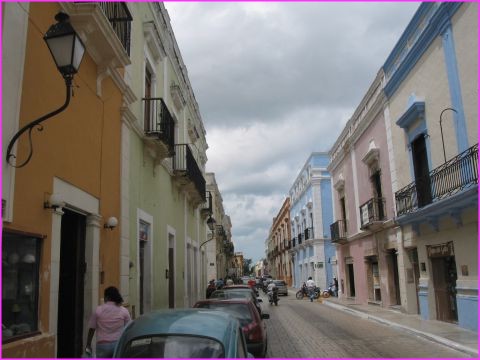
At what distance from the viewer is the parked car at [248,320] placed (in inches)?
340

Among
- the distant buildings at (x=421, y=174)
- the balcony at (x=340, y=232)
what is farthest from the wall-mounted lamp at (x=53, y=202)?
the balcony at (x=340, y=232)

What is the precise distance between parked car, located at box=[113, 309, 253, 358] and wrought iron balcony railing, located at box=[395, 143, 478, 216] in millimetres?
8365

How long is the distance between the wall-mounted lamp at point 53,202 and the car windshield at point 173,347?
2.42 meters

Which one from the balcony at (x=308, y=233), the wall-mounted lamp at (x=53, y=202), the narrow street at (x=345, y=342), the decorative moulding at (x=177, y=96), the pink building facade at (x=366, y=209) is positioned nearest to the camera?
the wall-mounted lamp at (x=53, y=202)

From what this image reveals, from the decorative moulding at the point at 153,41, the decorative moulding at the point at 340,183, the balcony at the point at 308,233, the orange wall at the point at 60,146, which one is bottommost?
the orange wall at the point at 60,146

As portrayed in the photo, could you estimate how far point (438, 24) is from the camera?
13.6 meters

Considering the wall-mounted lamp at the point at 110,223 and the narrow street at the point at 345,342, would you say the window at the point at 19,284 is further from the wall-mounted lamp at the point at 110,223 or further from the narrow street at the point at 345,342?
the narrow street at the point at 345,342

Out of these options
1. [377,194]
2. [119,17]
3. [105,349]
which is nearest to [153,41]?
[119,17]

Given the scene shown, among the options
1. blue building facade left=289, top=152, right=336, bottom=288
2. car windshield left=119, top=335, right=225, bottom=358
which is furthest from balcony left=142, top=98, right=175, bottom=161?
blue building facade left=289, top=152, right=336, bottom=288

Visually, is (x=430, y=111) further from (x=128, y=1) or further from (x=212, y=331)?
(x=212, y=331)

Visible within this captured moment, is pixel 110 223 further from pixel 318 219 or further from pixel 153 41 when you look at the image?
pixel 318 219

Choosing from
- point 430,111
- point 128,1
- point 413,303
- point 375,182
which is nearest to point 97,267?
point 128,1

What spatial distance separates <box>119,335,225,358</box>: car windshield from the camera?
4.78 metres

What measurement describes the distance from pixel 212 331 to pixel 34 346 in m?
2.37
